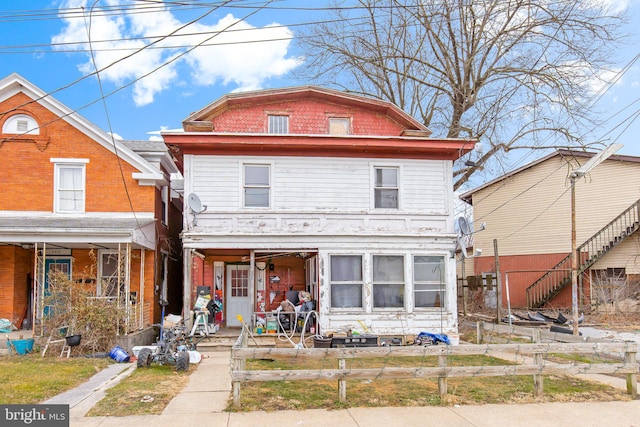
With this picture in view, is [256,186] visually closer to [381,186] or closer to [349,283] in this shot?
[381,186]

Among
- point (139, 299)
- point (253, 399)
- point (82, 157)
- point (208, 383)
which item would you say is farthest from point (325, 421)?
point (82, 157)

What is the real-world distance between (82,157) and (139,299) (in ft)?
15.2

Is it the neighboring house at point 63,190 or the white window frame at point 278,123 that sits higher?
the white window frame at point 278,123

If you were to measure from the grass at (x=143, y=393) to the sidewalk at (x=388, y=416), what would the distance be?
0.65ft

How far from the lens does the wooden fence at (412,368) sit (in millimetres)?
7793

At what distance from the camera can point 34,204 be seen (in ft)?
52.2

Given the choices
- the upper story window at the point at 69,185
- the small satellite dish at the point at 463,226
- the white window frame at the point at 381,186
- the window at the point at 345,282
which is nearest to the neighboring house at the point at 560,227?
the small satellite dish at the point at 463,226

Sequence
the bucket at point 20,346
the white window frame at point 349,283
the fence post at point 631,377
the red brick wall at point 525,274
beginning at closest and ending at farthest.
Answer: the fence post at point 631,377 → the bucket at point 20,346 → the white window frame at point 349,283 → the red brick wall at point 525,274

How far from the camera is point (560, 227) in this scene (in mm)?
25391

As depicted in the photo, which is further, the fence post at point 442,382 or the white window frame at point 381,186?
the white window frame at point 381,186

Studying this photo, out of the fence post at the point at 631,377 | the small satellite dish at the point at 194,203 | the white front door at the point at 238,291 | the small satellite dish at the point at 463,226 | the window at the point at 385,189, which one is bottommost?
the fence post at the point at 631,377

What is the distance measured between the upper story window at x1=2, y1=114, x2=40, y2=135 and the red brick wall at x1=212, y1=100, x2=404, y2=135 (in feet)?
17.4

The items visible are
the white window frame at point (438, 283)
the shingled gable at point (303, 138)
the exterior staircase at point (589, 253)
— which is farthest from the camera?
the exterior staircase at point (589, 253)

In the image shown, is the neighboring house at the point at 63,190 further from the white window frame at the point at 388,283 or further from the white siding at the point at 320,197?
the white window frame at the point at 388,283
